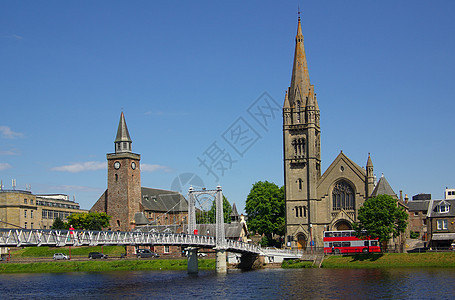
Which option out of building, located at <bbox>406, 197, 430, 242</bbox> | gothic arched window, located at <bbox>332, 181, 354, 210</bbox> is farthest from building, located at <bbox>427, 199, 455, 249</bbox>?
building, located at <bbox>406, 197, 430, 242</bbox>

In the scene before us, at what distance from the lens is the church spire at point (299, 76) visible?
111 meters

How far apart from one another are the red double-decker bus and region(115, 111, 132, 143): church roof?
54182mm

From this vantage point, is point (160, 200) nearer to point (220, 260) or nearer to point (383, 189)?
point (383, 189)

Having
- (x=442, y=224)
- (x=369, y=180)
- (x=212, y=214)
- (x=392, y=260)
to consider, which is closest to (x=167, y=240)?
(x=392, y=260)

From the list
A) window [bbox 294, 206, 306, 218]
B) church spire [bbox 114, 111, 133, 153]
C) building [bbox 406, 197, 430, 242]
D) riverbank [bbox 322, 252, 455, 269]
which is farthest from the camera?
church spire [bbox 114, 111, 133, 153]

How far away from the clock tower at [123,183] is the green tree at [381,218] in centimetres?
5476

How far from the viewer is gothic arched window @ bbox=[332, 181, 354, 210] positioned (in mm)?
105500

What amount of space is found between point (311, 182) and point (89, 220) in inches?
1802

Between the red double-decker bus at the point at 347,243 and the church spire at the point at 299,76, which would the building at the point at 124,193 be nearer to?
the church spire at the point at 299,76

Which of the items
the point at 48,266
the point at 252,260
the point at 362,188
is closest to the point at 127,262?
the point at 48,266

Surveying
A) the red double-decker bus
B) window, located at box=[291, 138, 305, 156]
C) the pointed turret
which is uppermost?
window, located at box=[291, 138, 305, 156]

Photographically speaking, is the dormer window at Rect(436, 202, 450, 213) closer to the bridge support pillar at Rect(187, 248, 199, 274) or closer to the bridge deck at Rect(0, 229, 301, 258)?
the bridge deck at Rect(0, 229, 301, 258)

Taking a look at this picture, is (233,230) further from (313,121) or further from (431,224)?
(431,224)

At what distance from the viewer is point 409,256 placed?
266ft
